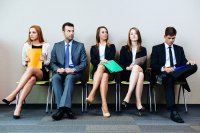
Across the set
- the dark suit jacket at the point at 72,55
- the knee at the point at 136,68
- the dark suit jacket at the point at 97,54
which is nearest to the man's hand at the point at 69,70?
the dark suit jacket at the point at 72,55

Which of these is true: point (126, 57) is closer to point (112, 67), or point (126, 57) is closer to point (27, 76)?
point (112, 67)

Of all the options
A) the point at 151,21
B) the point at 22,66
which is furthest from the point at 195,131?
the point at 22,66

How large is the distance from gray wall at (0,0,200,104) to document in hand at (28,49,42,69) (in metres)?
0.59

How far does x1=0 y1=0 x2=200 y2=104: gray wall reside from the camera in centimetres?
508

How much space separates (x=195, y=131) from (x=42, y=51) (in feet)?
8.77

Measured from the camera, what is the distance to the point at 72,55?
4.71 metres

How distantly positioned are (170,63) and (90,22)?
63.1 inches

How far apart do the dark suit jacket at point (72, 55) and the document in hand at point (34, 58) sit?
0.72ft

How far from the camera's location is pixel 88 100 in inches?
162

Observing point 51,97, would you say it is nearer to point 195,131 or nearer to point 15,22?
point 15,22

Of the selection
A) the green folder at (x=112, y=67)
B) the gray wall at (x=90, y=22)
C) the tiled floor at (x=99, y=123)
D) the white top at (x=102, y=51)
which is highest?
the gray wall at (x=90, y=22)

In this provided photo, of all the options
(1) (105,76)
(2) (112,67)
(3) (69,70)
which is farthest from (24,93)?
(2) (112,67)

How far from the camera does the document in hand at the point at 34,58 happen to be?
14.8ft

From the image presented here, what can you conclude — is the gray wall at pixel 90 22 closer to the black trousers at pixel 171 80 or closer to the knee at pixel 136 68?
the knee at pixel 136 68
